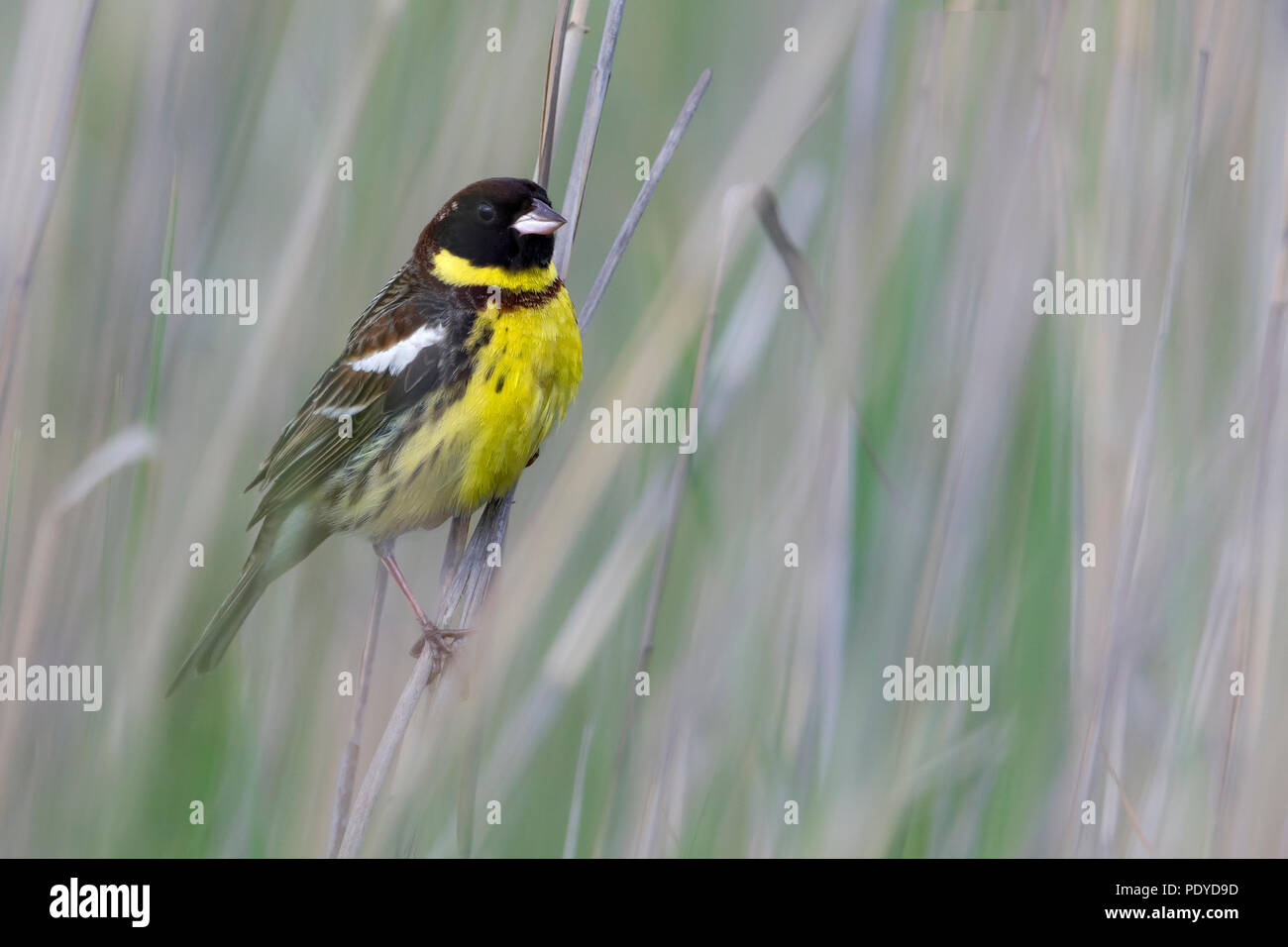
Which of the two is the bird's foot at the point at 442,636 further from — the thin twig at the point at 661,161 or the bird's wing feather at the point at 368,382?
the thin twig at the point at 661,161

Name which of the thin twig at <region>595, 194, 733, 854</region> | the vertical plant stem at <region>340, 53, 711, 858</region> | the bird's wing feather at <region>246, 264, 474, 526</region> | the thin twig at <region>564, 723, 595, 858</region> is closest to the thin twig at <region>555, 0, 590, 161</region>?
the vertical plant stem at <region>340, 53, 711, 858</region>

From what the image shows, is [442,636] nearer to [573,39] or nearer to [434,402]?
[434,402]

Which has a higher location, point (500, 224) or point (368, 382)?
point (500, 224)

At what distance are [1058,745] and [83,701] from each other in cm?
216

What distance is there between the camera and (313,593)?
9.76 feet

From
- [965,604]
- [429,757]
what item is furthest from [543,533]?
[965,604]

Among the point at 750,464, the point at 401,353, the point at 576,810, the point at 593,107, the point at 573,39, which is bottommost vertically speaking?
the point at 576,810

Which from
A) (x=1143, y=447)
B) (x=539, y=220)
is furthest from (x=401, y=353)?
(x=1143, y=447)

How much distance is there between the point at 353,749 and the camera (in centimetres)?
255

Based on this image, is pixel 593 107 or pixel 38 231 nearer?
pixel 38 231

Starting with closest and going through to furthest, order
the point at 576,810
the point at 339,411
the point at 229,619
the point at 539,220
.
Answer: the point at 576,810 → the point at 539,220 → the point at 229,619 → the point at 339,411

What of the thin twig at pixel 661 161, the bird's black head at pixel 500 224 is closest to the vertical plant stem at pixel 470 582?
the thin twig at pixel 661 161

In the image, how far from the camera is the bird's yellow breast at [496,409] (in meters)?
3.01

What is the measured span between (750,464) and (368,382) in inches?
41.8
